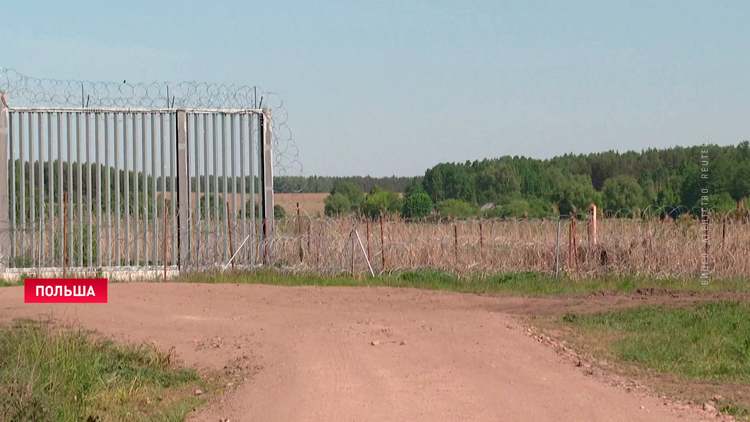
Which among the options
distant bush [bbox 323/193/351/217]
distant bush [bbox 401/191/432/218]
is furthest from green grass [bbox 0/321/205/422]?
distant bush [bbox 401/191/432/218]

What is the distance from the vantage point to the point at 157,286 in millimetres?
15133

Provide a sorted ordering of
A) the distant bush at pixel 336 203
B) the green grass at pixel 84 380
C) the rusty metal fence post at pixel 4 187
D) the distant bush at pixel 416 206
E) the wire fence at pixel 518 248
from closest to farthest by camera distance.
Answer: the green grass at pixel 84 380 < the rusty metal fence post at pixel 4 187 < the wire fence at pixel 518 248 < the distant bush at pixel 336 203 < the distant bush at pixel 416 206

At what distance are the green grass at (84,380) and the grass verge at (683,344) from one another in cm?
490

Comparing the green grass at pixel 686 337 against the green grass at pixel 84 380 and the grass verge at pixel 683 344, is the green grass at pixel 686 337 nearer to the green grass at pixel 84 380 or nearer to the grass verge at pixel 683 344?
the grass verge at pixel 683 344

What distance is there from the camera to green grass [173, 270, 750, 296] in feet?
54.9

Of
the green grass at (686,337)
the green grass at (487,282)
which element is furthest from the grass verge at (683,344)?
the green grass at (487,282)

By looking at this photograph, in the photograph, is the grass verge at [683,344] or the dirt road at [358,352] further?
the grass verge at [683,344]

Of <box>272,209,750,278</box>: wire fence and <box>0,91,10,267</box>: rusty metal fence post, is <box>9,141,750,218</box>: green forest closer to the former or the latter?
<box>0,91,10,267</box>: rusty metal fence post

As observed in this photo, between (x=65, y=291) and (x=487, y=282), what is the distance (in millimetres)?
7809

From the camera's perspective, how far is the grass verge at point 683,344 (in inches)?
352

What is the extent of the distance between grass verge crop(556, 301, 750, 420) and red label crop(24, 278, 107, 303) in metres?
7.30

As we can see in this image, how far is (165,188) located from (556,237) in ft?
27.4

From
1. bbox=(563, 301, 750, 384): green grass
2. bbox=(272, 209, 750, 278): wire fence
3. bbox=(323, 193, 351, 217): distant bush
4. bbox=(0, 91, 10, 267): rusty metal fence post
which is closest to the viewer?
bbox=(563, 301, 750, 384): green grass

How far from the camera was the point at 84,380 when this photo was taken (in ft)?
28.3
